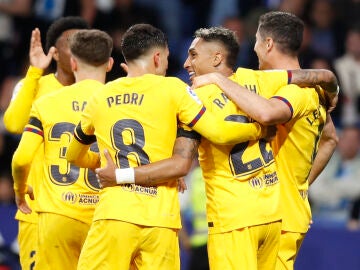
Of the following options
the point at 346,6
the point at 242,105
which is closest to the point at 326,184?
the point at 346,6

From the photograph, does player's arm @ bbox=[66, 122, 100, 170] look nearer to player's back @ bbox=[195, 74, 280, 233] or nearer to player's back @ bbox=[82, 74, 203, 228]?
player's back @ bbox=[82, 74, 203, 228]

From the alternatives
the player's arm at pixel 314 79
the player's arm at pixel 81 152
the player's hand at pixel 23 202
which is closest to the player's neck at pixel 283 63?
the player's arm at pixel 314 79

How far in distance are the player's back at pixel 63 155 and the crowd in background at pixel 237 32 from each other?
4109mm

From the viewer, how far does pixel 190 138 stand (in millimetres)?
6461

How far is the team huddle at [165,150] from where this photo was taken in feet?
20.8

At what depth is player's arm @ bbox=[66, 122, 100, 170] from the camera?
21.9ft

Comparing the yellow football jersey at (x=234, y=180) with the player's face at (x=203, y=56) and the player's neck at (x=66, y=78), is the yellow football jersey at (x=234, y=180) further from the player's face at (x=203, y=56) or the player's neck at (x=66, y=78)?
the player's neck at (x=66, y=78)

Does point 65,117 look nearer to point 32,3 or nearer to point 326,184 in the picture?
point 326,184

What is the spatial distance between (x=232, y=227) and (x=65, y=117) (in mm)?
1542

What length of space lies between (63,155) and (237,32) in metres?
6.58

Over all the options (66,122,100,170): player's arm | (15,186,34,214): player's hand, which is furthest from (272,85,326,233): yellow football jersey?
(15,186,34,214): player's hand

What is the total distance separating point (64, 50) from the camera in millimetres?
7879

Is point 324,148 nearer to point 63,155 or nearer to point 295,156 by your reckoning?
point 295,156

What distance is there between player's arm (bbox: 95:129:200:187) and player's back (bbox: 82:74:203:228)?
0.05 m
